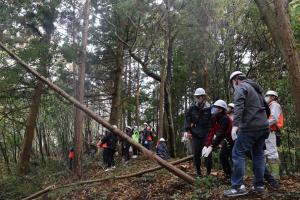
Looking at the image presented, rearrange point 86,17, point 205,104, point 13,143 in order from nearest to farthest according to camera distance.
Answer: point 205,104
point 86,17
point 13,143

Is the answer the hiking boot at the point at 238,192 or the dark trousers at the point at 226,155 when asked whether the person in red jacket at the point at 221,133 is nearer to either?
the dark trousers at the point at 226,155

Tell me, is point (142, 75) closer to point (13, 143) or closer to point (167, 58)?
point (167, 58)

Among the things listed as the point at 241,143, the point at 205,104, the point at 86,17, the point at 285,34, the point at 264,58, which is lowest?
the point at 241,143

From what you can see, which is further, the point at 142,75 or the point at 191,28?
the point at 142,75

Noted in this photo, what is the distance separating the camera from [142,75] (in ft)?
96.8

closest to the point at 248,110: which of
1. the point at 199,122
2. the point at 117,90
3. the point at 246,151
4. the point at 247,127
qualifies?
the point at 247,127

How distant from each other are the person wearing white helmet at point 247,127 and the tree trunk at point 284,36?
0.58 m

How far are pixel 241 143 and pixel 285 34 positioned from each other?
1934mm

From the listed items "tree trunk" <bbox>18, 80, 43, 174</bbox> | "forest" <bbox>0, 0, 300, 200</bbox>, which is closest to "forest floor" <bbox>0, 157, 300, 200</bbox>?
"forest" <bbox>0, 0, 300, 200</bbox>

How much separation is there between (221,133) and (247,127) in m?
1.59

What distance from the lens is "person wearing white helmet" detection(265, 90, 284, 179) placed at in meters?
7.36

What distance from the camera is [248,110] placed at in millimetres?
6223

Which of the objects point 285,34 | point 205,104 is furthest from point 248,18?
point 285,34

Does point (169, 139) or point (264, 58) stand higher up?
point (264, 58)
